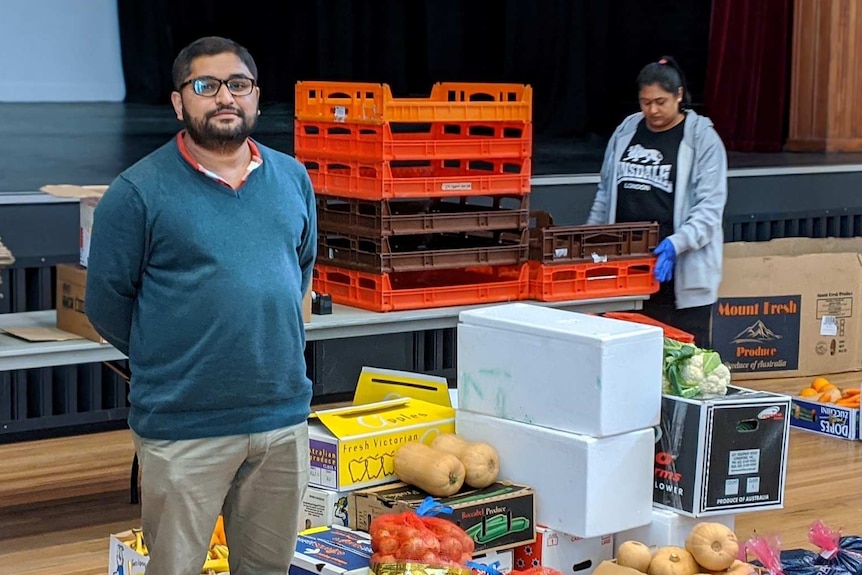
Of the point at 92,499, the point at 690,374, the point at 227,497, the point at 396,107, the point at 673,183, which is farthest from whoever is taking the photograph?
the point at 673,183

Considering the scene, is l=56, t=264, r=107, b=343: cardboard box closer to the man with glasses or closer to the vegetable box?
the man with glasses

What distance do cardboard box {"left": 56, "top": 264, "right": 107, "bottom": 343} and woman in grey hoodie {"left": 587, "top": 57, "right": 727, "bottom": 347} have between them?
2.19 meters

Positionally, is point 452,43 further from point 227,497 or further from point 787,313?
point 227,497

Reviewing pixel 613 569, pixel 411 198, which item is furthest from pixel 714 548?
pixel 411 198

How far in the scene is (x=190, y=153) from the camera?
9.05 feet

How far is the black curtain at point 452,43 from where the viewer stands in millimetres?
13414

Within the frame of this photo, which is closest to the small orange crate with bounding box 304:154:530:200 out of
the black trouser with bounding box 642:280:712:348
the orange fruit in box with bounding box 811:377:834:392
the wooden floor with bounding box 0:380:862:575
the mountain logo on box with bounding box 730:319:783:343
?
the black trouser with bounding box 642:280:712:348

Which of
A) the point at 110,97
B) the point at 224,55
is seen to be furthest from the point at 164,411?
the point at 110,97

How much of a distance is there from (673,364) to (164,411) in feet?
5.68

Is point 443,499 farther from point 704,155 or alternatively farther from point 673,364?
point 704,155

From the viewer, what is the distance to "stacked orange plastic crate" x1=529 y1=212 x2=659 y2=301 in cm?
509

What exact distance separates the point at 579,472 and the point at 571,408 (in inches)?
6.9

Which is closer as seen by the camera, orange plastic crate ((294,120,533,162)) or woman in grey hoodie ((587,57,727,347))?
orange plastic crate ((294,120,533,162))

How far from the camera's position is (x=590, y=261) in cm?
518
